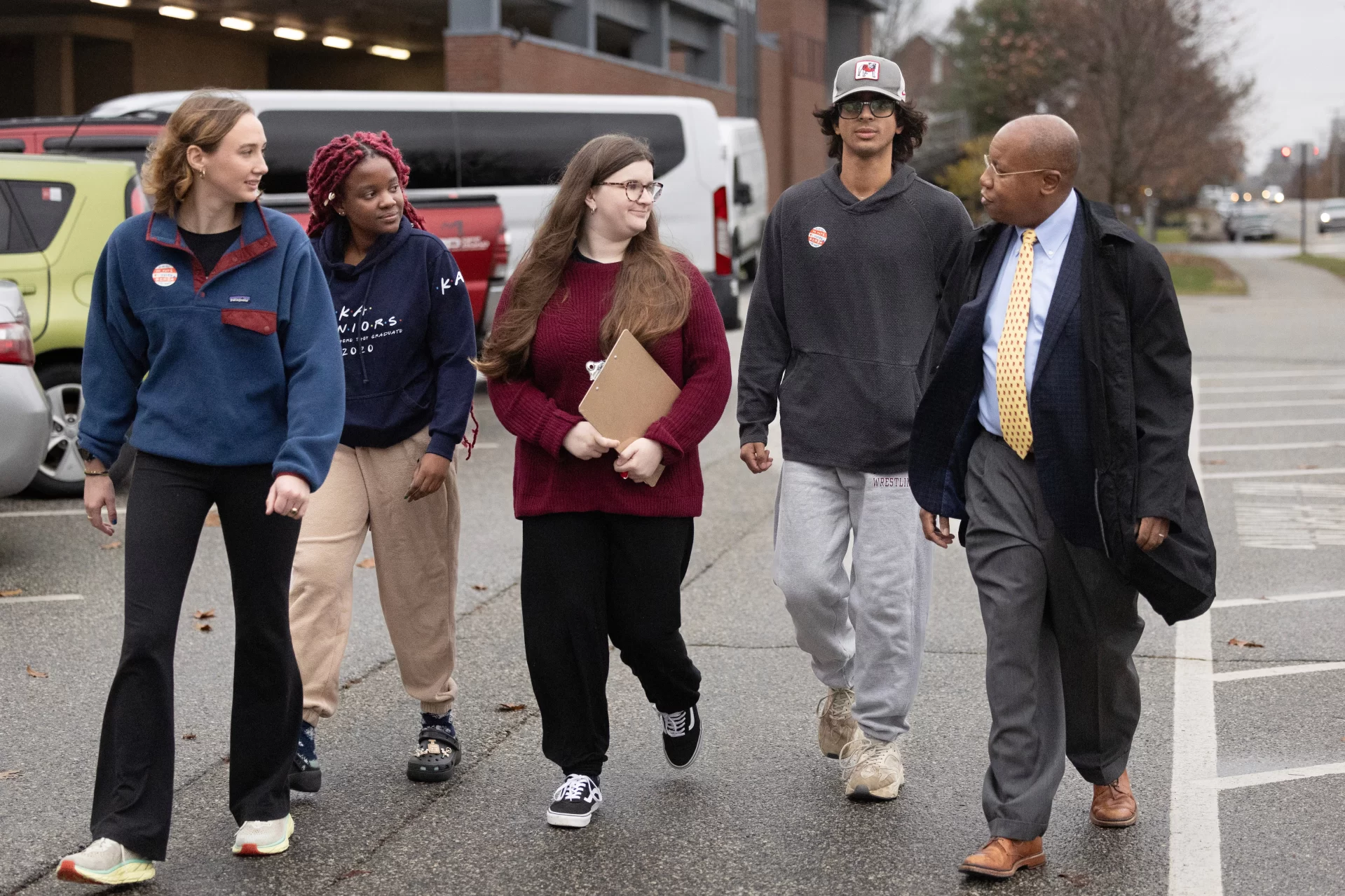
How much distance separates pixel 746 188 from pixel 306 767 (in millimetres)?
22801

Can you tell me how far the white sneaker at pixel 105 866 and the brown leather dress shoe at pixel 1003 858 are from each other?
1977mm

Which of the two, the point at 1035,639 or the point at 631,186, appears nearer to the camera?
the point at 1035,639

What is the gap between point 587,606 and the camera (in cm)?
439

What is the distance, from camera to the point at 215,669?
6012 millimetres

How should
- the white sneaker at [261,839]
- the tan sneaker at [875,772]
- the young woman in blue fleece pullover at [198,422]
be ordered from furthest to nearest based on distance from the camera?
the tan sneaker at [875,772]
the white sneaker at [261,839]
the young woman in blue fleece pullover at [198,422]

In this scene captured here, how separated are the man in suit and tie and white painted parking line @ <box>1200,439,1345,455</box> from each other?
7.83 m

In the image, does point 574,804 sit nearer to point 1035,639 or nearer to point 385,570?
point 385,570

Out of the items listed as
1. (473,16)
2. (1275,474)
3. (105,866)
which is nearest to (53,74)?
(473,16)

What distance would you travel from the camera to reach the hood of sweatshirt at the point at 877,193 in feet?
15.1

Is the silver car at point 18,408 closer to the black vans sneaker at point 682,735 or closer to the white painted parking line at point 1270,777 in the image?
the black vans sneaker at point 682,735

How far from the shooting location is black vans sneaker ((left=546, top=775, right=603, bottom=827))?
4.32 meters

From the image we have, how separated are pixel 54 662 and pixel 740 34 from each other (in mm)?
39789

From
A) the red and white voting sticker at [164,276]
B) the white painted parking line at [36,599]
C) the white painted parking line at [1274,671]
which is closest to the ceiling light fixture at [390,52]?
the white painted parking line at [36,599]

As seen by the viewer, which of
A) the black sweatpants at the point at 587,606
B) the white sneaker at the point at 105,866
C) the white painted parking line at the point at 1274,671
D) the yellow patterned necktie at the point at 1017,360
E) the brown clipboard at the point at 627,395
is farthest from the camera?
the white painted parking line at the point at 1274,671
